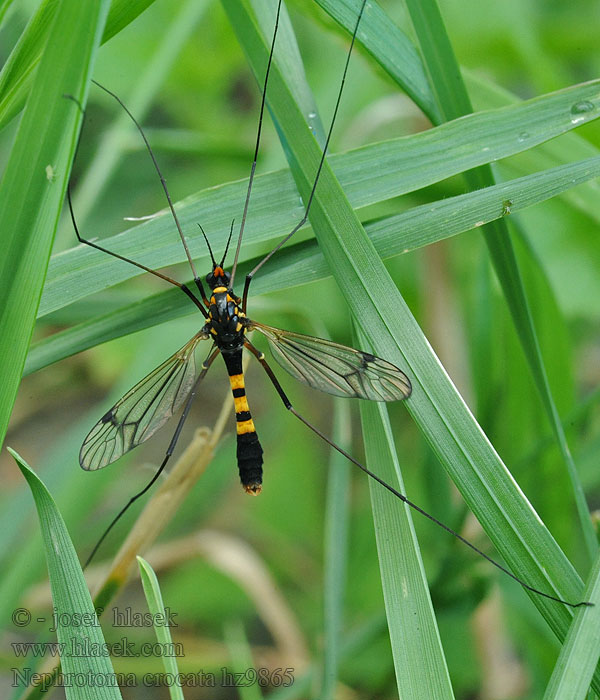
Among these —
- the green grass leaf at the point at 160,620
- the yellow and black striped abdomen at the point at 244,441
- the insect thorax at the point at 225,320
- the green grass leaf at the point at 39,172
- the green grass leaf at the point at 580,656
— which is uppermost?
the green grass leaf at the point at 39,172

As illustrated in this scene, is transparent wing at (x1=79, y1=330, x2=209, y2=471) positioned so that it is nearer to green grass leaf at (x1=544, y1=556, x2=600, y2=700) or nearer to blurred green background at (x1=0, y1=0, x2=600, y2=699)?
blurred green background at (x1=0, y1=0, x2=600, y2=699)

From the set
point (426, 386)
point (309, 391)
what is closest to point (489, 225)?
point (426, 386)

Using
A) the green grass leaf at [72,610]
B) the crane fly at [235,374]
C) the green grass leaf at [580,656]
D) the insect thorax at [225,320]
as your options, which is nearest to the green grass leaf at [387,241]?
the crane fly at [235,374]

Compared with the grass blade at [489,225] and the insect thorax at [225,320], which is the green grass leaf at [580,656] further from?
the insect thorax at [225,320]

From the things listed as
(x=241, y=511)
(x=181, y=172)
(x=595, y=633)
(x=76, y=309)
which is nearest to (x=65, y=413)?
(x=241, y=511)

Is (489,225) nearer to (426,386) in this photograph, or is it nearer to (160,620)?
(426,386)

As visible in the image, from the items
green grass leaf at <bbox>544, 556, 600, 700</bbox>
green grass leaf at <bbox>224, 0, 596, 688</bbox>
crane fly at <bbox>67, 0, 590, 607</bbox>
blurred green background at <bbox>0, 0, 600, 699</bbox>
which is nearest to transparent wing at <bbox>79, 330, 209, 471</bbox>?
crane fly at <bbox>67, 0, 590, 607</bbox>
